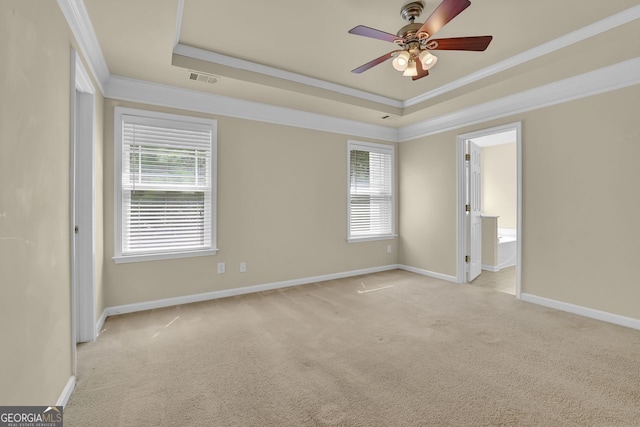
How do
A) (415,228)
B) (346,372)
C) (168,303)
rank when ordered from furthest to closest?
1. (415,228)
2. (168,303)
3. (346,372)

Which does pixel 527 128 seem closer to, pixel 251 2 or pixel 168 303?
pixel 251 2

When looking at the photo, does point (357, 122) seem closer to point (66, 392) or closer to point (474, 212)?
point (474, 212)

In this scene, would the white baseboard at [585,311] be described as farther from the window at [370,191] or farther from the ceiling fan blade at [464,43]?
the ceiling fan blade at [464,43]

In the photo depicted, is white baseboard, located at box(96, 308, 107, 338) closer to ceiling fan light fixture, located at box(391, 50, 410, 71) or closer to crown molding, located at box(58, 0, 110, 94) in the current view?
crown molding, located at box(58, 0, 110, 94)

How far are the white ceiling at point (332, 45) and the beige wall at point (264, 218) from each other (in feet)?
2.04

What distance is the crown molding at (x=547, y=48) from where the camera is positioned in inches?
90.7

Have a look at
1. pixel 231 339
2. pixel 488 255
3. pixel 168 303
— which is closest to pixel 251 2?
pixel 231 339

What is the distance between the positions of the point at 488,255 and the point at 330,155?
3463 mm

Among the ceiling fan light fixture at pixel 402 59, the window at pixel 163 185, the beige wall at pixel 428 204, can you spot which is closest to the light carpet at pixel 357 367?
the window at pixel 163 185

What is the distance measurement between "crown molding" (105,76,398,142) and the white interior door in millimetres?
1641

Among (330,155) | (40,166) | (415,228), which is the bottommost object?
(415,228)

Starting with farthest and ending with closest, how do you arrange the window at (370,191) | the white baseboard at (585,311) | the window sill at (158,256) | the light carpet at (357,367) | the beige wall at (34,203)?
the window at (370,191) < the window sill at (158,256) < the white baseboard at (585,311) < the light carpet at (357,367) < the beige wall at (34,203)

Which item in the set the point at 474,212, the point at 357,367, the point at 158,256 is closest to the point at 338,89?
the point at 474,212

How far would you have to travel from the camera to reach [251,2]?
7.52 ft
